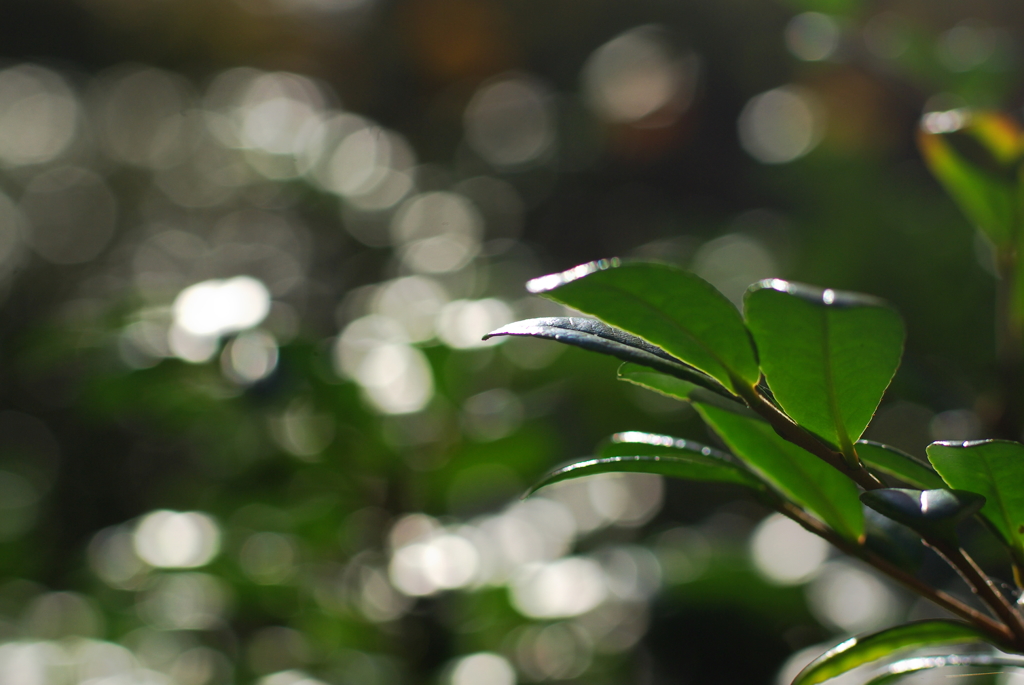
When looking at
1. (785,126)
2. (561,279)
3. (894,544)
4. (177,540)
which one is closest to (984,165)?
(894,544)

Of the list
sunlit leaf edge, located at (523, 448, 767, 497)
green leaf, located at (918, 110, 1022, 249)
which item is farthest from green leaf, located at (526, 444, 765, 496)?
green leaf, located at (918, 110, 1022, 249)

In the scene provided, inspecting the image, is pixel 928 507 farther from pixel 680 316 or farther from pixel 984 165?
pixel 984 165

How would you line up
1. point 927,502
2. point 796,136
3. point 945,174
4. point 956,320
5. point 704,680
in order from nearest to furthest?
point 927,502 → point 945,174 → point 704,680 → point 956,320 → point 796,136

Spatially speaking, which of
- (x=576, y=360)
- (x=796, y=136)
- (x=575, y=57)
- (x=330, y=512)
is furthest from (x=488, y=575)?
(x=575, y=57)

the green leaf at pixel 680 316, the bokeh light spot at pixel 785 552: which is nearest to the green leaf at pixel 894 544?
the green leaf at pixel 680 316

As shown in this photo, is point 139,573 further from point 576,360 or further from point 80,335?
point 576,360

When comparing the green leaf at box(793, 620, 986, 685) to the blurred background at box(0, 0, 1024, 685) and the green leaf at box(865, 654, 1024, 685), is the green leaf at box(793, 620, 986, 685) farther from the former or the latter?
the blurred background at box(0, 0, 1024, 685)
